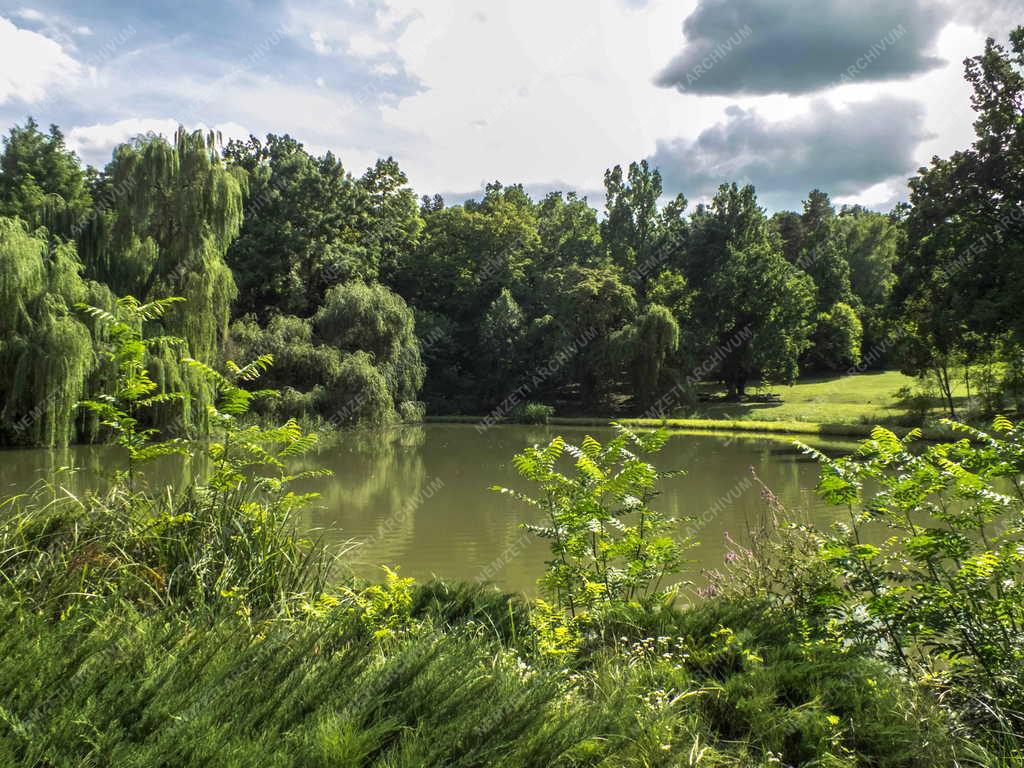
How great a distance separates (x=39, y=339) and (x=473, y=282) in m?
27.0

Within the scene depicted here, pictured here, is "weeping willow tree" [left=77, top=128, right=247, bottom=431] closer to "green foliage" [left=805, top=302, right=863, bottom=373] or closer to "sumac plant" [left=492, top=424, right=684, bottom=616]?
"sumac plant" [left=492, top=424, right=684, bottom=616]

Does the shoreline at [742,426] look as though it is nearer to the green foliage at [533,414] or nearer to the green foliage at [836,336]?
the green foliage at [533,414]

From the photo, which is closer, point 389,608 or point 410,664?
point 410,664

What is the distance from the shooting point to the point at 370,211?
41094 mm

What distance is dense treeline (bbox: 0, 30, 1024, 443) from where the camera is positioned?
60.4ft

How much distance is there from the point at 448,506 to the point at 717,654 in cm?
954

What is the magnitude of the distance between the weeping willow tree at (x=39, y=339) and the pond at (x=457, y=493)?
0.95m

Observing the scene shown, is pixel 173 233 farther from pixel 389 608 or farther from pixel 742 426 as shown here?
pixel 742 426

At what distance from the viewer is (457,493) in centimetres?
1393

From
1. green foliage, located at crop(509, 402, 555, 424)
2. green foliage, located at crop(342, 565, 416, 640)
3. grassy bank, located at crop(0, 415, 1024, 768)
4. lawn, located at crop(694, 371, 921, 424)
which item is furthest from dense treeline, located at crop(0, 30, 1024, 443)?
green foliage, located at crop(342, 565, 416, 640)

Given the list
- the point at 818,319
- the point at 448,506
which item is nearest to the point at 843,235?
the point at 818,319

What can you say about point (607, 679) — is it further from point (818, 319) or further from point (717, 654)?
point (818, 319)

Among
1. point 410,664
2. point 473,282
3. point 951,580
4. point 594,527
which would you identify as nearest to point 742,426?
point 473,282


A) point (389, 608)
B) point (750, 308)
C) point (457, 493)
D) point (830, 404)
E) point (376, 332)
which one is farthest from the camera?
point (750, 308)
